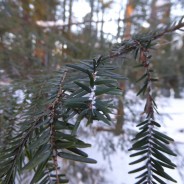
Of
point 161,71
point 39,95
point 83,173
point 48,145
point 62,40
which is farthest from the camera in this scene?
point 161,71

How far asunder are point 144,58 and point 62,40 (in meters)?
0.92

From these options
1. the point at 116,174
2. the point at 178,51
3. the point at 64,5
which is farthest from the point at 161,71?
the point at 64,5

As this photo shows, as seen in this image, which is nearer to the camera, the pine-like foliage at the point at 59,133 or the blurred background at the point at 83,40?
the pine-like foliage at the point at 59,133

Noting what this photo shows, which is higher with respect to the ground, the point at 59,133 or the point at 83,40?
the point at 83,40

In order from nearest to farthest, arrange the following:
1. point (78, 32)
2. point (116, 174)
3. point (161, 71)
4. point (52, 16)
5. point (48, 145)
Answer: point (48, 145) → point (78, 32) → point (52, 16) → point (116, 174) → point (161, 71)

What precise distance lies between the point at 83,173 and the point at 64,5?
1196 millimetres

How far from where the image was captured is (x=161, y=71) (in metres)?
2.51

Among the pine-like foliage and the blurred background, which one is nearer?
the pine-like foliage

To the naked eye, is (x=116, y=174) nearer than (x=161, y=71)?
Yes

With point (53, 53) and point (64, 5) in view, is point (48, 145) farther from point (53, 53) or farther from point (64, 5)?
point (64, 5)

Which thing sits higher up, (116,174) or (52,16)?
(52,16)

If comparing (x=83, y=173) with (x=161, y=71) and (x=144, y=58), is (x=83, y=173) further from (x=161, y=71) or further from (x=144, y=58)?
(x=144, y=58)

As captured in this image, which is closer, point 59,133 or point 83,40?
point 59,133

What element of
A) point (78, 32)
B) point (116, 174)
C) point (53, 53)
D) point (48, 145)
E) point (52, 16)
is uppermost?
point (52, 16)
